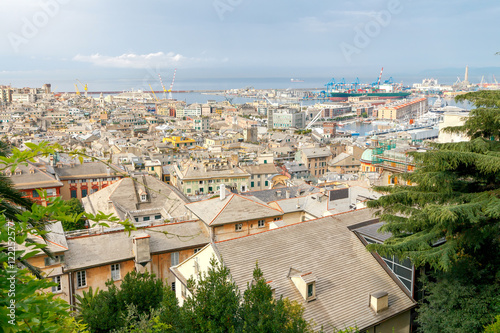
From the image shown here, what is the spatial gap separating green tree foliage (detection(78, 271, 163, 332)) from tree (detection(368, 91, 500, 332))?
4976mm

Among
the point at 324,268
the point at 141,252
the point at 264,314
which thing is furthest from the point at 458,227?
the point at 141,252

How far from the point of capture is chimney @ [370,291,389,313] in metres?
7.65

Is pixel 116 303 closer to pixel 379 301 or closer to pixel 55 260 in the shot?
pixel 55 260

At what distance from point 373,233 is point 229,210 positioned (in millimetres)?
5933

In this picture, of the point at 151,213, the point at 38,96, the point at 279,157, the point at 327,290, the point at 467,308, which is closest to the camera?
the point at 467,308

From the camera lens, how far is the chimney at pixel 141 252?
38.9 feet

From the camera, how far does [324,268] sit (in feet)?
27.5

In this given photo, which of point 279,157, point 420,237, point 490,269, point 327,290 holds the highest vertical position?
point 420,237

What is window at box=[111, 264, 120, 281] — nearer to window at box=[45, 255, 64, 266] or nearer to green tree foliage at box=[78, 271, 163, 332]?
window at box=[45, 255, 64, 266]

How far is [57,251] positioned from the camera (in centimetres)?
1111

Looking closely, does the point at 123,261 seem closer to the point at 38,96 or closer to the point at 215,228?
the point at 215,228

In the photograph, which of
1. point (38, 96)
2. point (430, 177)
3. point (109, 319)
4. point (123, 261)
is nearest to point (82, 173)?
point (123, 261)

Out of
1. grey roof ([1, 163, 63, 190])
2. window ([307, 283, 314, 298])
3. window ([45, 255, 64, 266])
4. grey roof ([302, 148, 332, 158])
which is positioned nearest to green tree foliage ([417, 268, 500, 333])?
window ([307, 283, 314, 298])

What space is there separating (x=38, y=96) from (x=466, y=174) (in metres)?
152
